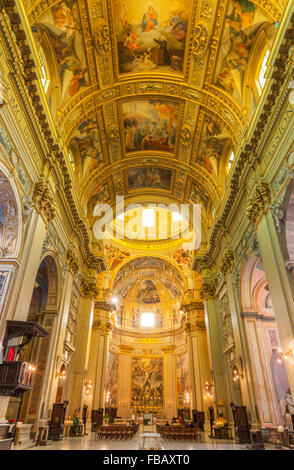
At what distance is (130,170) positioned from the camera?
64.1 ft

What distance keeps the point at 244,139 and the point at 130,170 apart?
30.6 ft

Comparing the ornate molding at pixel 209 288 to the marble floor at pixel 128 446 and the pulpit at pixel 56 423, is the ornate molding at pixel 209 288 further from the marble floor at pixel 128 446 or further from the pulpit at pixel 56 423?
the pulpit at pixel 56 423

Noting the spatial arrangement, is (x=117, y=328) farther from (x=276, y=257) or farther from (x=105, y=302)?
(x=276, y=257)

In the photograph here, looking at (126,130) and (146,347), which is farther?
(146,347)

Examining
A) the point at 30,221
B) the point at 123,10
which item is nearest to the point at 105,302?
the point at 30,221

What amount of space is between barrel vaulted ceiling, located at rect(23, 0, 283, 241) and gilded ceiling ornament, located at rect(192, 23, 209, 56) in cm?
4

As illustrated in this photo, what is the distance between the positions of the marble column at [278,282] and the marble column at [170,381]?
2492 cm

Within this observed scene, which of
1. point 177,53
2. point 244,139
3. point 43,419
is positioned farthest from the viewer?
point 177,53

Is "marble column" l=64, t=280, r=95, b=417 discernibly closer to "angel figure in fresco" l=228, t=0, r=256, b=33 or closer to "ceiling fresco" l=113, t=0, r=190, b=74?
"ceiling fresco" l=113, t=0, r=190, b=74

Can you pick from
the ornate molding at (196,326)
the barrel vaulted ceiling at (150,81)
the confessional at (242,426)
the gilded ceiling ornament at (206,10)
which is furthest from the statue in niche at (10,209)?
the ornate molding at (196,326)

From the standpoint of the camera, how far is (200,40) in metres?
11.9

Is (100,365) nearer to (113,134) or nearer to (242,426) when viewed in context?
(242,426)

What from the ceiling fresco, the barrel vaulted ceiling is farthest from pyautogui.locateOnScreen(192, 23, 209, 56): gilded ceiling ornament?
the ceiling fresco

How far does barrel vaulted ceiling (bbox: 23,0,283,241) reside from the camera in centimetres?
1105
